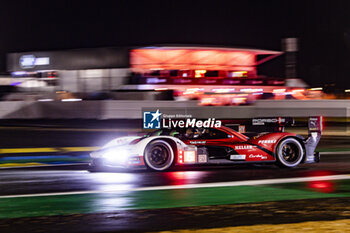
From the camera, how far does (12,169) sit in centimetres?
1135

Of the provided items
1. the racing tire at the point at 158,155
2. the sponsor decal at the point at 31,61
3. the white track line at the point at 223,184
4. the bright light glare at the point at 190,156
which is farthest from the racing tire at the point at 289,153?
the sponsor decal at the point at 31,61

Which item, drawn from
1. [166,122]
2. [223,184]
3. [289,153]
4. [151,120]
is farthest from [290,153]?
[151,120]

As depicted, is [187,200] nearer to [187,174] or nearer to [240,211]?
[240,211]

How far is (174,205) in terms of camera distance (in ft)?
23.5

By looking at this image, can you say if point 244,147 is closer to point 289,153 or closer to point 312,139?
point 289,153

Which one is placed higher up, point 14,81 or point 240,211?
point 14,81

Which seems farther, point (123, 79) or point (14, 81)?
point (14, 81)

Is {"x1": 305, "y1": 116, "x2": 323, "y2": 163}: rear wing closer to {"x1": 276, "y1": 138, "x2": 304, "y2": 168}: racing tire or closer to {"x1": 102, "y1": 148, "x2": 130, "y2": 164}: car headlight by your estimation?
{"x1": 276, "y1": 138, "x2": 304, "y2": 168}: racing tire

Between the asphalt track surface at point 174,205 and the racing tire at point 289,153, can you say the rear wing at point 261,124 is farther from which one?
the asphalt track surface at point 174,205

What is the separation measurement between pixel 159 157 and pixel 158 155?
5 centimetres

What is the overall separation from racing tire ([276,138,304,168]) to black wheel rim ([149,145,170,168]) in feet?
7.97

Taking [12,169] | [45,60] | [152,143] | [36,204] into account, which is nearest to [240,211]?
[36,204]

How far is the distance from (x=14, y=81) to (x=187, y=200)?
57.5m

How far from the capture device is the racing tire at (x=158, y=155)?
10219mm
